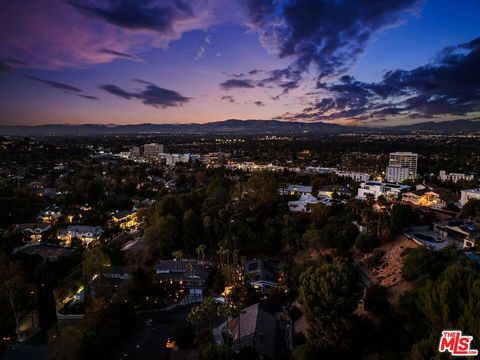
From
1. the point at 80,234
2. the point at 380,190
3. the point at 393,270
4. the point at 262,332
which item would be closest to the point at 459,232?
the point at 393,270

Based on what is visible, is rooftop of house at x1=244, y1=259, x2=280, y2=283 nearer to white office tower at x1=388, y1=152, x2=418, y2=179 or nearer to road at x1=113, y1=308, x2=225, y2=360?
road at x1=113, y1=308, x2=225, y2=360

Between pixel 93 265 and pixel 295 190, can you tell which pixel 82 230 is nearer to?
pixel 93 265

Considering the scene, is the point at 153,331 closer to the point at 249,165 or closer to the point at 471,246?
the point at 471,246

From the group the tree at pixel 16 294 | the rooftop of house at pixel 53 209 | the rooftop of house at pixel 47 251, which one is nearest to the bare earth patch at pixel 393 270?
the tree at pixel 16 294

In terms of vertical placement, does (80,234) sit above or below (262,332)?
below

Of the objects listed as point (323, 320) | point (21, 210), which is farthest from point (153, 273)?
point (21, 210)
